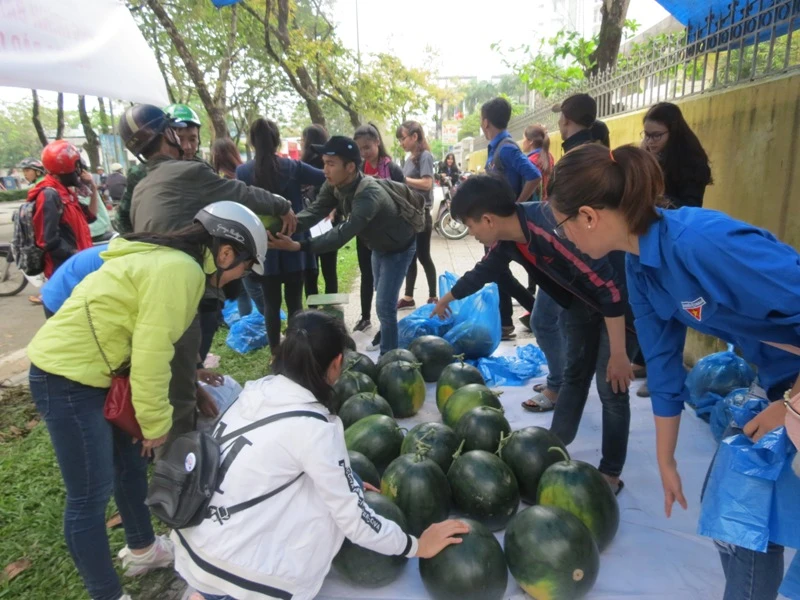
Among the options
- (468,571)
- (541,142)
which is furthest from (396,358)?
(541,142)

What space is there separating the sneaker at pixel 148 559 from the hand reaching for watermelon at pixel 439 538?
4.00ft

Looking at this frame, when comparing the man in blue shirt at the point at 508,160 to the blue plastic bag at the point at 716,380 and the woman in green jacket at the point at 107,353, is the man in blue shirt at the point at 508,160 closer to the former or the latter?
the blue plastic bag at the point at 716,380

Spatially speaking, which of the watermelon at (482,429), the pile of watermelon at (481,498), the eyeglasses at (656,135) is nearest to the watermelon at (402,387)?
the pile of watermelon at (481,498)

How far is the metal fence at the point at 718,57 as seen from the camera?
3488 millimetres

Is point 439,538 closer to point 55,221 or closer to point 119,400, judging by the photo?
point 119,400

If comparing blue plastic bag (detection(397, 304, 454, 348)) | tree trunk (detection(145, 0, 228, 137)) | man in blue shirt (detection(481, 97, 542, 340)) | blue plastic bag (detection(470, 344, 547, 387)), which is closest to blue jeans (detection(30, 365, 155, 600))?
blue plastic bag (detection(470, 344, 547, 387))

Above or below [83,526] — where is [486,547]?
below

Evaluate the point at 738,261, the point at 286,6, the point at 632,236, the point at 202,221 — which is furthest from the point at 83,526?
the point at 286,6

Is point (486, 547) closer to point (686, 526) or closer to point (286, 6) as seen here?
point (686, 526)

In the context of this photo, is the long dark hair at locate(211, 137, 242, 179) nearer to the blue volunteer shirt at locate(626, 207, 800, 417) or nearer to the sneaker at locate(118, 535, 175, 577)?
the sneaker at locate(118, 535, 175, 577)

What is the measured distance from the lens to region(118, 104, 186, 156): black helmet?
2670 mm

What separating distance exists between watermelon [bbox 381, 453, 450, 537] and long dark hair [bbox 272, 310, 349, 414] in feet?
2.38

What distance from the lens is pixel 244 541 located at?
1.75 meters

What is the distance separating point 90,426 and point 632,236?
6.37ft
